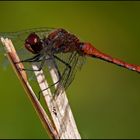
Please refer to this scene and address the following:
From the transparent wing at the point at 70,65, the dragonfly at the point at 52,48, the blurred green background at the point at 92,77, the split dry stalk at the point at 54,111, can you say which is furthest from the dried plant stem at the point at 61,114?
the blurred green background at the point at 92,77

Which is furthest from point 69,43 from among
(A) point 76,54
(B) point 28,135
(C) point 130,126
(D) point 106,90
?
(D) point 106,90

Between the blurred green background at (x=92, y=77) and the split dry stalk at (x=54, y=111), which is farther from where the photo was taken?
the blurred green background at (x=92, y=77)

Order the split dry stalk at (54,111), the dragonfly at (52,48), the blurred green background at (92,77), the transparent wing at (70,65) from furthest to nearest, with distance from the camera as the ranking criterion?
1. the blurred green background at (92,77)
2. the dragonfly at (52,48)
3. the transparent wing at (70,65)
4. the split dry stalk at (54,111)

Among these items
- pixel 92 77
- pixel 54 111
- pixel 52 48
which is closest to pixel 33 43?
pixel 52 48

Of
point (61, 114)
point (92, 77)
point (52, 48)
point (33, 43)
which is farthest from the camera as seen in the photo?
point (92, 77)

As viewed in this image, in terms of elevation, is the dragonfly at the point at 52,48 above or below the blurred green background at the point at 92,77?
above

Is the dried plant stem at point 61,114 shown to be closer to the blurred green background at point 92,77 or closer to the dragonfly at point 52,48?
the dragonfly at point 52,48

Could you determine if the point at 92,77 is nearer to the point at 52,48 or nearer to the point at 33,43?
the point at 52,48
